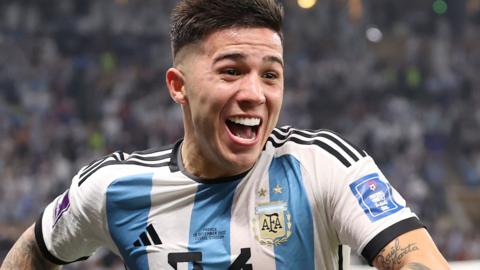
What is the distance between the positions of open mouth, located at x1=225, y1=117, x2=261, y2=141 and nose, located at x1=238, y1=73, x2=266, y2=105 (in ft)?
0.16

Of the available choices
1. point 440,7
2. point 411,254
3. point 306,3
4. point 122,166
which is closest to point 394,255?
point 411,254

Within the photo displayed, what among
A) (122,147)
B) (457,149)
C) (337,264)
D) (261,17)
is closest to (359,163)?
(337,264)

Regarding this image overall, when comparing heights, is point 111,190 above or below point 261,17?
below

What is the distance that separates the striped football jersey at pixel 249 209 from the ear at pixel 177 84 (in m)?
0.21

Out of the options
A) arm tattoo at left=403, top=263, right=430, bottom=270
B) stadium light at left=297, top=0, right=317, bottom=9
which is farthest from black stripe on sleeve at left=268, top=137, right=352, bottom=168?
stadium light at left=297, top=0, right=317, bottom=9

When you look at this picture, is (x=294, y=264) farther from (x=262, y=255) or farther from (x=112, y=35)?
(x=112, y=35)

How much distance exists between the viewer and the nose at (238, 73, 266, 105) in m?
2.22

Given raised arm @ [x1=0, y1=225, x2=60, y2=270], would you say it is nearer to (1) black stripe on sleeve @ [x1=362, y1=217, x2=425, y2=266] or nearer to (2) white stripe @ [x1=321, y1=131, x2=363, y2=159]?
(2) white stripe @ [x1=321, y1=131, x2=363, y2=159]

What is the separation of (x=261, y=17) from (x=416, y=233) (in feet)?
2.40

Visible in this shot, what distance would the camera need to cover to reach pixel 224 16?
7.62ft

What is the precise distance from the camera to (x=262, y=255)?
7.52ft

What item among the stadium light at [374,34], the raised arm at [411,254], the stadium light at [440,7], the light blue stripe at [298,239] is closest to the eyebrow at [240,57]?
the light blue stripe at [298,239]

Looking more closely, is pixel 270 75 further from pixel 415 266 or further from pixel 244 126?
pixel 415 266

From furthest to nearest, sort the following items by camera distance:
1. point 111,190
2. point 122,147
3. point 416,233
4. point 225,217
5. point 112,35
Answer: point 112,35, point 122,147, point 111,190, point 225,217, point 416,233
